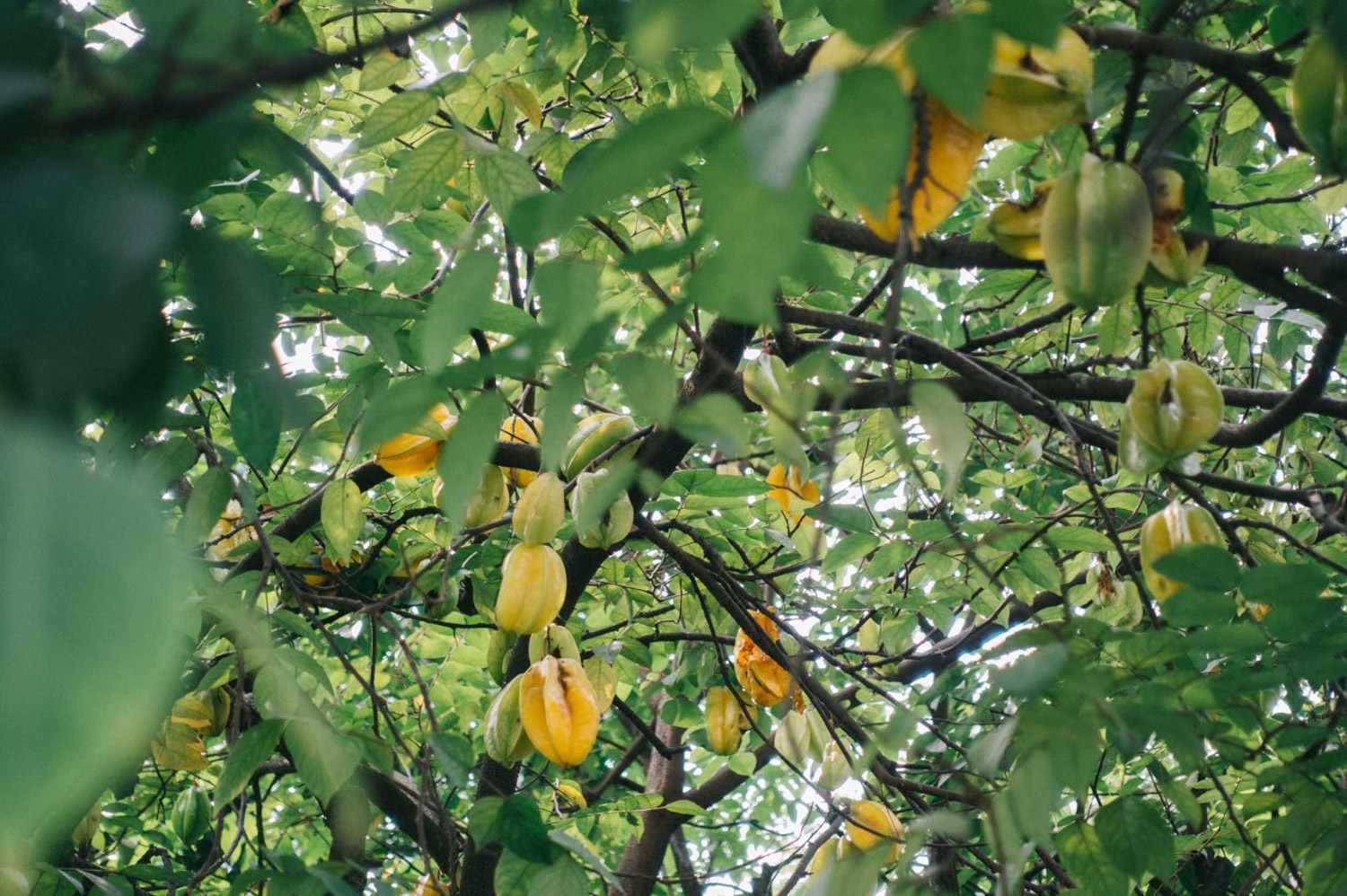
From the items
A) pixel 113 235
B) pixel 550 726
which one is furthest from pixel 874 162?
pixel 550 726

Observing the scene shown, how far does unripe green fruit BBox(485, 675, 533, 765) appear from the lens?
212 centimetres

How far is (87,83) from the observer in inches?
18.9

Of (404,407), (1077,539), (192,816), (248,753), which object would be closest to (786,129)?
(404,407)

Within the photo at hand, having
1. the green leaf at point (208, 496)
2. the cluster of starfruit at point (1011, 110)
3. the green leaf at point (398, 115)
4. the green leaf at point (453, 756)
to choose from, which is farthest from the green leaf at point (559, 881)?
the green leaf at point (398, 115)

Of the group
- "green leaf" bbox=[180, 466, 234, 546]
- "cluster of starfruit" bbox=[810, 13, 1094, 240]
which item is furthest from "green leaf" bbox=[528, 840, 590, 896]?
"cluster of starfruit" bbox=[810, 13, 1094, 240]

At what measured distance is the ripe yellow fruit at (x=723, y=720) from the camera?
2.98 m

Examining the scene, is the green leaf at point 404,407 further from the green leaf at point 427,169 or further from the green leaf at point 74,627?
the green leaf at point 427,169

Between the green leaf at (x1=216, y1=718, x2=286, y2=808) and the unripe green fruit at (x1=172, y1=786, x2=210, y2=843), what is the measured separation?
4.51ft

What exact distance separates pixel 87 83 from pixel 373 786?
2649mm

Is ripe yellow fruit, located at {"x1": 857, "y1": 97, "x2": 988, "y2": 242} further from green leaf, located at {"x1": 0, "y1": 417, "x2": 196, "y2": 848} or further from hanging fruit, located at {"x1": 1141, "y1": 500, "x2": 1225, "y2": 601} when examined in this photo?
green leaf, located at {"x1": 0, "y1": 417, "x2": 196, "y2": 848}

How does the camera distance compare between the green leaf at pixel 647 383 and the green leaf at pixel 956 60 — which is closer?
the green leaf at pixel 956 60

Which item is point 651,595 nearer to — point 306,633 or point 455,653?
point 455,653

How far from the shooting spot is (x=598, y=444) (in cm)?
229

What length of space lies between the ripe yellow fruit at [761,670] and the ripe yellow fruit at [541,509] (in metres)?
0.82
